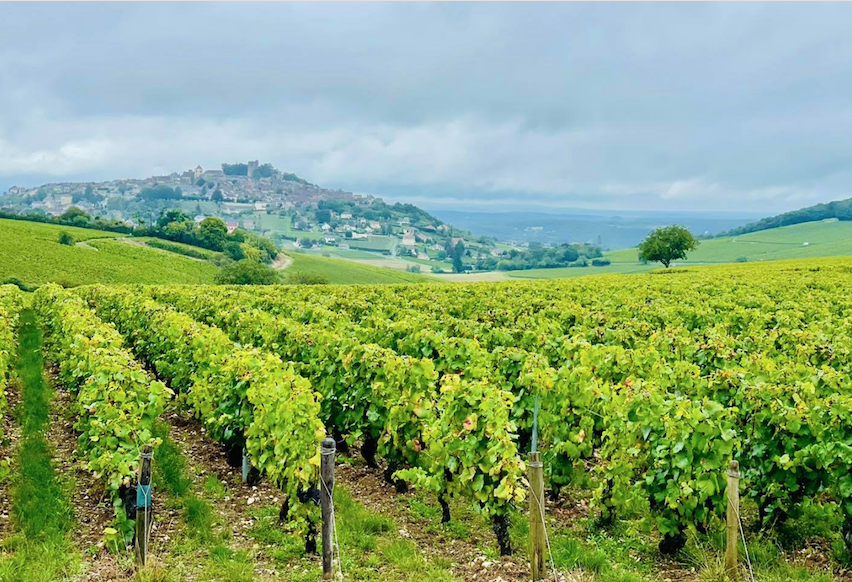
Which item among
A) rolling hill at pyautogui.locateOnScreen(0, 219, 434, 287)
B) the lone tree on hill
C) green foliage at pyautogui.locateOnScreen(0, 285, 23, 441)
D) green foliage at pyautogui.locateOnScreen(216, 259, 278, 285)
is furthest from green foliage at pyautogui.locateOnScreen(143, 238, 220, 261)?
green foliage at pyautogui.locateOnScreen(0, 285, 23, 441)

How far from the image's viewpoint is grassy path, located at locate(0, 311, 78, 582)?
6.52 m

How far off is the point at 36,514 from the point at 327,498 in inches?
177

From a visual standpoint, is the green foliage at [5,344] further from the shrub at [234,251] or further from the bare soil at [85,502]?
the shrub at [234,251]

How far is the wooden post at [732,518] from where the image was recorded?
18.9 feet

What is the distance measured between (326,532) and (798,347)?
8.14 m

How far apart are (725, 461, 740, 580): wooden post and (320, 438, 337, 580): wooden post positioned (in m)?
3.86

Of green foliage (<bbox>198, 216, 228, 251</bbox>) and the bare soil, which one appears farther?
green foliage (<bbox>198, 216, 228, 251</bbox>)

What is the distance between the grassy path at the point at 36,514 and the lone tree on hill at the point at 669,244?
258ft

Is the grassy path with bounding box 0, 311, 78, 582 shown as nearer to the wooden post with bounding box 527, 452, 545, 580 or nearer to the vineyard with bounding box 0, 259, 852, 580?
the vineyard with bounding box 0, 259, 852, 580

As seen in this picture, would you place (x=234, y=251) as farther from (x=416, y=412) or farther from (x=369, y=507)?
(x=416, y=412)

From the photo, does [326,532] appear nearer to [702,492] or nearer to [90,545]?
[90,545]

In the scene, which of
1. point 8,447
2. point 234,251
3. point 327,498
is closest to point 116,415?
point 327,498

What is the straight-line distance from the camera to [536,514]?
19.7ft

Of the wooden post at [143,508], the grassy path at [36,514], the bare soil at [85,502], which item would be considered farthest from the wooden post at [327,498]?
the grassy path at [36,514]
